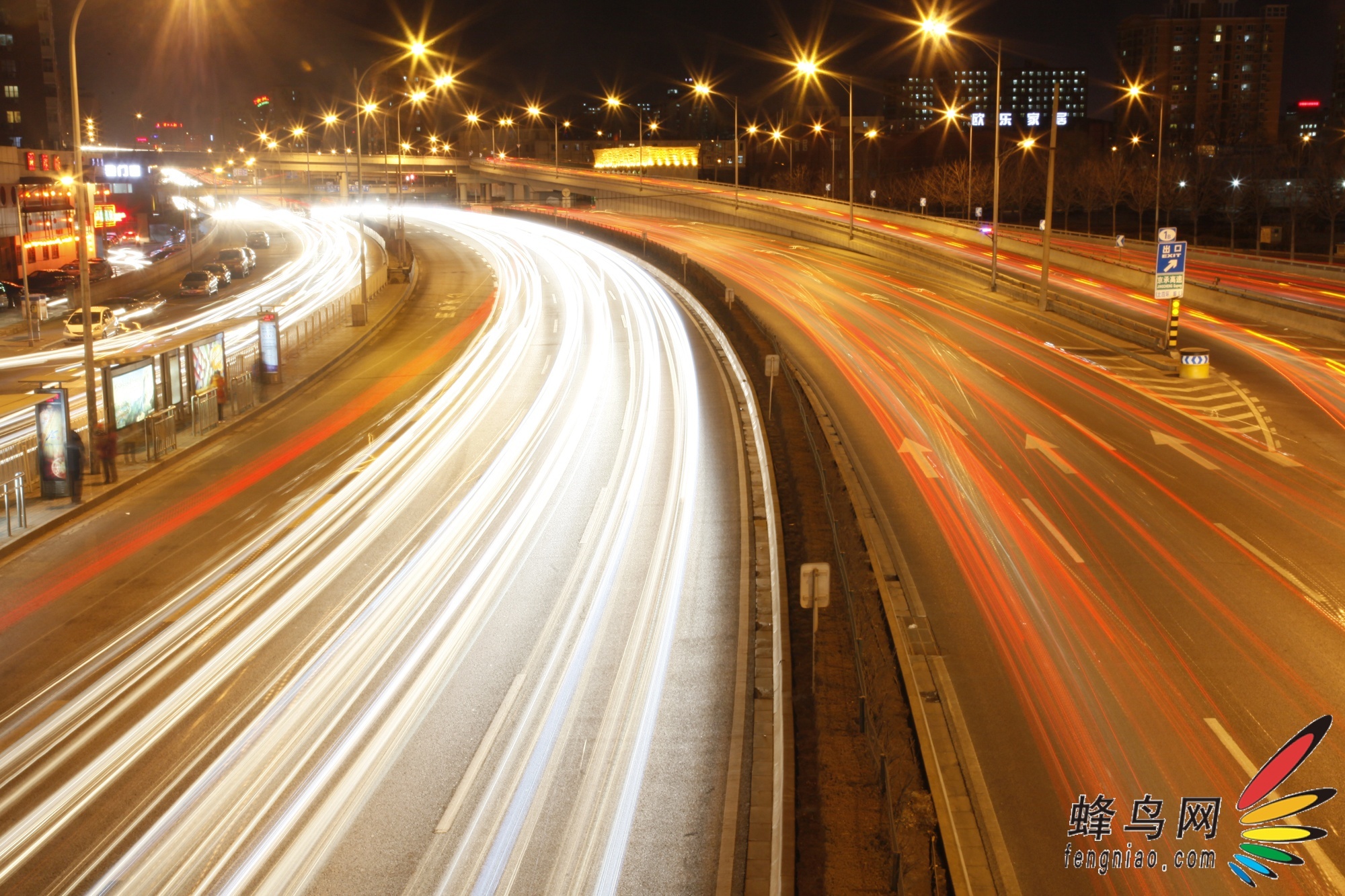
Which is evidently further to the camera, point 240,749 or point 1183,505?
point 1183,505

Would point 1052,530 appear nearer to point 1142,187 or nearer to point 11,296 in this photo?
point 11,296

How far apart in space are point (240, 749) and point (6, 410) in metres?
21.8

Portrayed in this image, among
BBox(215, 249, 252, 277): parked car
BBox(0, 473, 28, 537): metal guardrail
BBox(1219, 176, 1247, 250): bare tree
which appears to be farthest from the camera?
BBox(1219, 176, 1247, 250): bare tree

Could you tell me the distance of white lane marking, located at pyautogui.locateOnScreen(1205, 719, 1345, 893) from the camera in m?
8.52

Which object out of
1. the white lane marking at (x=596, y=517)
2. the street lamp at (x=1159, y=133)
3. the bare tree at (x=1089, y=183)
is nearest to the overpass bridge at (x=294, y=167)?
the bare tree at (x=1089, y=183)

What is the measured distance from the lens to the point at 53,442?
63.4 feet

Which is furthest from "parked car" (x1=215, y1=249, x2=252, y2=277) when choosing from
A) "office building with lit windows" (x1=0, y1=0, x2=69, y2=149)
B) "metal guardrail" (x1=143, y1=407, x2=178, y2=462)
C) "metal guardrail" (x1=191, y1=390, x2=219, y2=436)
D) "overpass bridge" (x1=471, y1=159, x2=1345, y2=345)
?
"office building with lit windows" (x1=0, y1=0, x2=69, y2=149)

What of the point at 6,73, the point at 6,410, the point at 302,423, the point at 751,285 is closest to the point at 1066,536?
the point at 302,423

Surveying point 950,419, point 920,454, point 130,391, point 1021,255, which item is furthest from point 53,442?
point 1021,255

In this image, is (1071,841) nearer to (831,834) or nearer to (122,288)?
(831,834)

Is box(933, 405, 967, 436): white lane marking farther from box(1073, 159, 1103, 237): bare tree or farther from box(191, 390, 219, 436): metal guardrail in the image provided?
box(1073, 159, 1103, 237): bare tree

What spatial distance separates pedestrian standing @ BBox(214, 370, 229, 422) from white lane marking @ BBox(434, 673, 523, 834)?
1679 cm

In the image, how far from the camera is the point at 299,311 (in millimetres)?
46562

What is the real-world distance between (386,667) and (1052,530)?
406 inches
